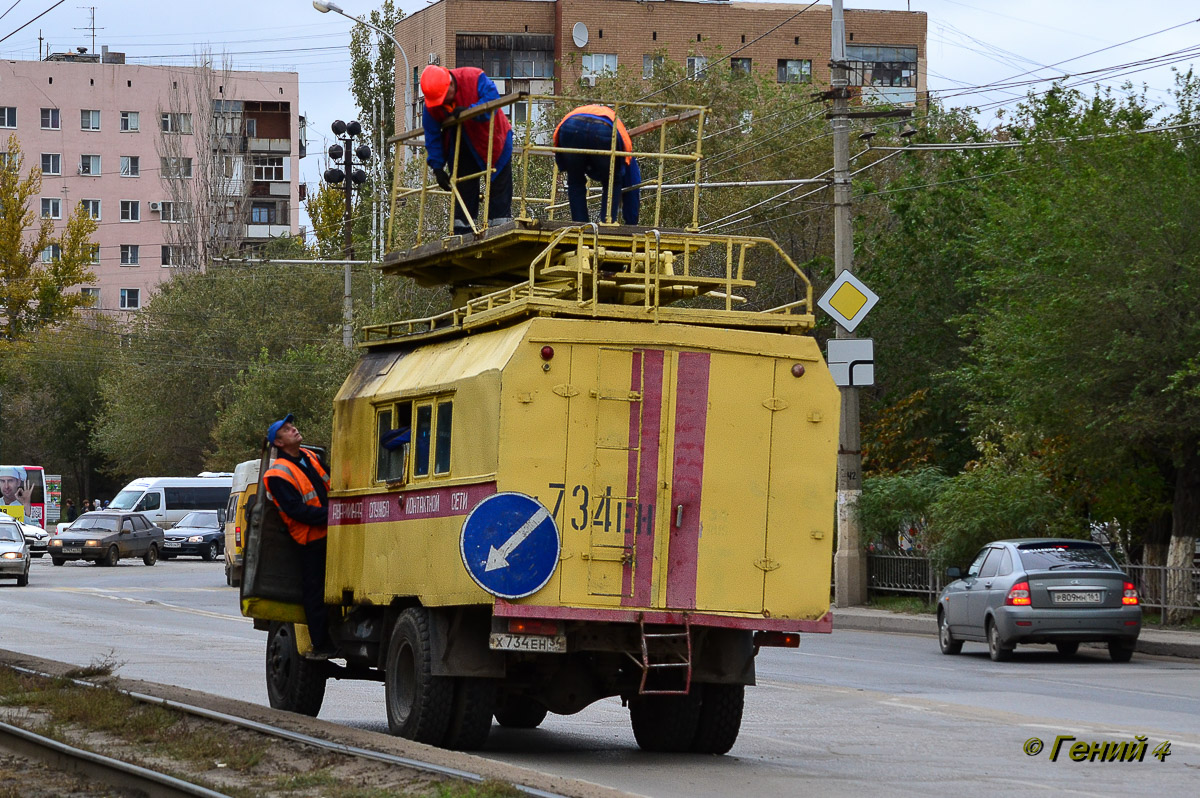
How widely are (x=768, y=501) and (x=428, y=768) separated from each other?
2.77m

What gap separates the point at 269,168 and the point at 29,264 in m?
22.4

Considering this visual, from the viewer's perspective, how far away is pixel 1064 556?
68.3 feet

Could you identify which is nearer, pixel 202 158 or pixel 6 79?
pixel 202 158

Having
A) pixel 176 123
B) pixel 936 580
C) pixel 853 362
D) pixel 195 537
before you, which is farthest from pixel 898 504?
pixel 176 123

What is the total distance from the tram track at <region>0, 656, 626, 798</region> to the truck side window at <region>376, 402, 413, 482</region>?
1699 mm

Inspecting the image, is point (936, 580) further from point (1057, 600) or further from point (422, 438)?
point (422, 438)

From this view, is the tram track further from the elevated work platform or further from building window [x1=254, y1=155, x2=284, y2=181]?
building window [x1=254, y1=155, x2=284, y2=181]

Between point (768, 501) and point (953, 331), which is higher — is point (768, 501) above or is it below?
below

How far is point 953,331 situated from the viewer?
36.9 metres

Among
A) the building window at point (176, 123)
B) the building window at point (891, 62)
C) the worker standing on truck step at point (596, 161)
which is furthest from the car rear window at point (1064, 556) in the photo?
the building window at point (176, 123)

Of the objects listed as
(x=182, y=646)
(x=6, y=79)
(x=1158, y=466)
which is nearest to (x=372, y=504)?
(x=182, y=646)

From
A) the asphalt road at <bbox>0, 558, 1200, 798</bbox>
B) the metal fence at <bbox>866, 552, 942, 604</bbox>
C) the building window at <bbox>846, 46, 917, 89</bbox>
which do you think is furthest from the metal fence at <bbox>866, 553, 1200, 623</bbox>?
the building window at <bbox>846, 46, 917, 89</bbox>

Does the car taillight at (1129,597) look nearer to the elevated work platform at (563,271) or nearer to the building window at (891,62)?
the elevated work platform at (563,271)

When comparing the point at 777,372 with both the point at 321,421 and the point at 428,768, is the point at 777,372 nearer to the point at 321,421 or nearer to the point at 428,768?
the point at 428,768
